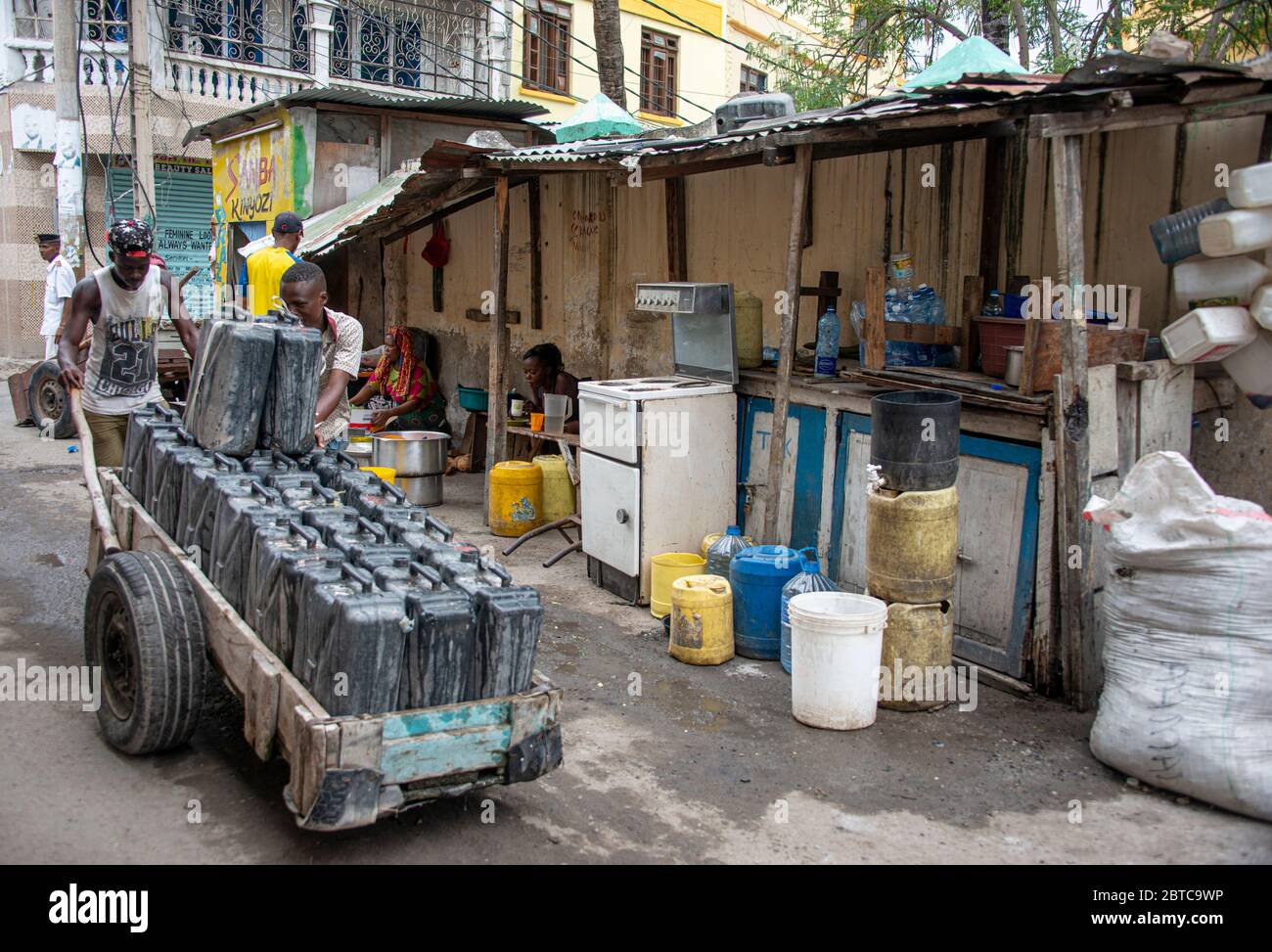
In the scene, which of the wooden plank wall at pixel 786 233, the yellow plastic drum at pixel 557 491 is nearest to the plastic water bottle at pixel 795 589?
the wooden plank wall at pixel 786 233

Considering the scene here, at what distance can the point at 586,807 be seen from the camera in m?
4.28

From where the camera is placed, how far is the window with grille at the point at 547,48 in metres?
21.4

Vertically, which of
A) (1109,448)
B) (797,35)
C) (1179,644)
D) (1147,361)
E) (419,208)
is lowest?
(1179,644)

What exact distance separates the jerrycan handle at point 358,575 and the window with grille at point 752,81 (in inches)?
955

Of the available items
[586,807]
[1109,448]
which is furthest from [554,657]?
[1109,448]

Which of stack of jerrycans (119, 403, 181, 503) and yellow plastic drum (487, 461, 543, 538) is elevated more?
stack of jerrycans (119, 403, 181, 503)

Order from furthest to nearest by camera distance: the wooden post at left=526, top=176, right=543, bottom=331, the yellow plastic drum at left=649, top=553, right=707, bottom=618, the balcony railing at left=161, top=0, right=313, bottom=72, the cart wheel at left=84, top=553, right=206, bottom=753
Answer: the balcony railing at left=161, top=0, right=313, bottom=72
the wooden post at left=526, top=176, right=543, bottom=331
the yellow plastic drum at left=649, top=553, right=707, bottom=618
the cart wheel at left=84, top=553, right=206, bottom=753

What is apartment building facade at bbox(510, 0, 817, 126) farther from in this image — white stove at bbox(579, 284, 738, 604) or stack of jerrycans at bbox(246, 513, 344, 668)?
stack of jerrycans at bbox(246, 513, 344, 668)

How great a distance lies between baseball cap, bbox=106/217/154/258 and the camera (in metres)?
6.00

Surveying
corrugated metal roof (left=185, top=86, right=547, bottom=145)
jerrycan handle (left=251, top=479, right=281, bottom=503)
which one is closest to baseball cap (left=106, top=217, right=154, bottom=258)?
jerrycan handle (left=251, top=479, right=281, bottom=503)

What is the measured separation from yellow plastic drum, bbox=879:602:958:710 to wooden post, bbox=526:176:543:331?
5960mm

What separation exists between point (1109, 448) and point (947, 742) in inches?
63.2
